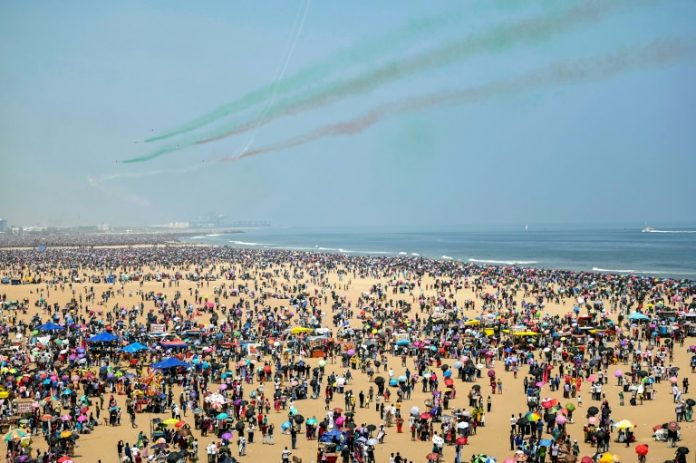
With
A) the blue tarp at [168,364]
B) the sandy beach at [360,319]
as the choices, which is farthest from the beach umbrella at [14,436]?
the blue tarp at [168,364]

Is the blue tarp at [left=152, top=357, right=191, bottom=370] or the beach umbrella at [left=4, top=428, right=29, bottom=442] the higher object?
the blue tarp at [left=152, top=357, right=191, bottom=370]

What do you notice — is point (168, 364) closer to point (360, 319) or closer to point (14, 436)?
point (14, 436)

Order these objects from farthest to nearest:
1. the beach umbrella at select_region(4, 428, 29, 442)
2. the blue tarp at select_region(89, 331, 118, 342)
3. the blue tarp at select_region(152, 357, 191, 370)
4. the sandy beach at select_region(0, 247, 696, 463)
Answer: the blue tarp at select_region(89, 331, 118, 342) → the blue tarp at select_region(152, 357, 191, 370) → the sandy beach at select_region(0, 247, 696, 463) → the beach umbrella at select_region(4, 428, 29, 442)

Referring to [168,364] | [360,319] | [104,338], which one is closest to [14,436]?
[168,364]

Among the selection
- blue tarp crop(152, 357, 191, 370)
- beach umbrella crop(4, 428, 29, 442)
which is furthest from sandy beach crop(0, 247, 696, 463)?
blue tarp crop(152, 357, 191, 370)

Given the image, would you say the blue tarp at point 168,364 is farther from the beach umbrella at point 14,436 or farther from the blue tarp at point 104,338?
the beach umbrella at point 14,436

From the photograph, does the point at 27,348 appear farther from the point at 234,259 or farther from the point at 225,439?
the point at 234,259

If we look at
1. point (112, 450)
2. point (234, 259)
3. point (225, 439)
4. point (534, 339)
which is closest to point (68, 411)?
point (112, 450)

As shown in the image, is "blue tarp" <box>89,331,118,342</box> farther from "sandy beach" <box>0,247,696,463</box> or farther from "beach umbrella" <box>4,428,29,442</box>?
"beach umbrella" <box>4,428,29,442</box>
